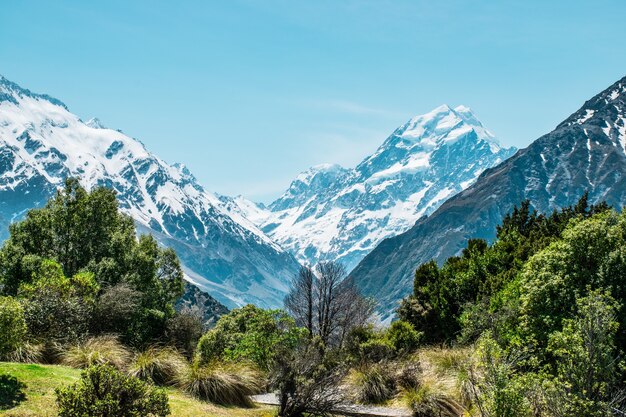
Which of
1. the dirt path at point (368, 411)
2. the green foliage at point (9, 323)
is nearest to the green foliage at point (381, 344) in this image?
the dirt path at point (368, 411)

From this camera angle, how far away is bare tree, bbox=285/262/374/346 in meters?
41.4

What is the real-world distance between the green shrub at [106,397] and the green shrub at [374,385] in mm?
11008

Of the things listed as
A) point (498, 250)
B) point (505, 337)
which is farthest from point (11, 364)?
point (498, 250)

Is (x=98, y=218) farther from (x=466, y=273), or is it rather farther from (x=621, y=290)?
(x=621, y=290)

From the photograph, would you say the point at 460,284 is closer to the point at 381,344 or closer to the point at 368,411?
the point at 381,344

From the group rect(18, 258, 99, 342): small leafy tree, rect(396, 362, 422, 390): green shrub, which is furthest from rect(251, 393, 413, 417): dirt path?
rect(18, 258, 99, 342): small leafy tree

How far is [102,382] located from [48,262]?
17523mm

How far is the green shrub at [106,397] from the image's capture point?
10.8 metres

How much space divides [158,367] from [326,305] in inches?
956

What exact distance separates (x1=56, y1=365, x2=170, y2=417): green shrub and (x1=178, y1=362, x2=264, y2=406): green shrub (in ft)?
20.8

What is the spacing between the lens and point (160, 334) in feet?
111

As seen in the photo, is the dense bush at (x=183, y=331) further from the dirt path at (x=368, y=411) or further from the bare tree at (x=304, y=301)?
the dirt path at (x=368, y=411)

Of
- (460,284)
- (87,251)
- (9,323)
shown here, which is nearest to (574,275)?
(460,284)

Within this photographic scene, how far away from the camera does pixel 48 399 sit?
13.8 m
